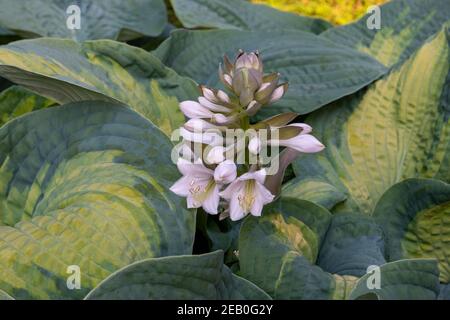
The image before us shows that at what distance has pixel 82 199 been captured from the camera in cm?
102

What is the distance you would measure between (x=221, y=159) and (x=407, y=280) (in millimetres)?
286

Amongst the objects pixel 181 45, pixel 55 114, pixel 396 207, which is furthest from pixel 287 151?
pixel 181 45

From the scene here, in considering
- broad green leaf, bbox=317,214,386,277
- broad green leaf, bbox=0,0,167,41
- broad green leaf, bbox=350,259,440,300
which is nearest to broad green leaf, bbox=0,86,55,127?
broad green leaf, bbox=0,0,167,41

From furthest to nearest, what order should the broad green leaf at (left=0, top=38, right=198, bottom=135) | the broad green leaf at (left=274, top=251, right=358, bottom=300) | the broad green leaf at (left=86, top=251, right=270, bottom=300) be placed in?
1. the broad green leaf at (left=0, top=38, right=198, bottom=135)
2. the broad green leaf at (left=274, top=251, right=358, bottom=300)
3. the broad green leaf at (left=86, top=251, right=270, bottom=300)

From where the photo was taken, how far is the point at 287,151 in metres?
1.03

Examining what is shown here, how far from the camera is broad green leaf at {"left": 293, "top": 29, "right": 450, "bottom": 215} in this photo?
129 centimetres

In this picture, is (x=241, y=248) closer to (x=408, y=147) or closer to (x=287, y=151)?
(x=287, y=151)

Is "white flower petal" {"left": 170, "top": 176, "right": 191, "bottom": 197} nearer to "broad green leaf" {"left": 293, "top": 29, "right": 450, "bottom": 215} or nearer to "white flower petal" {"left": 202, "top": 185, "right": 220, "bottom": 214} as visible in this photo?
"white flower petal" {"left": 202, "top": 185, "right": 220, "bottom": 214}

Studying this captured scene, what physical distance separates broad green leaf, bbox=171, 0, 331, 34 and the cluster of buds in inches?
21.8

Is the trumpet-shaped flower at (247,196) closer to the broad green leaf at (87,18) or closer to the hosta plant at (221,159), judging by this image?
the hosta plant at (221,159)

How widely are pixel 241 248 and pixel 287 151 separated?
0.46 ft

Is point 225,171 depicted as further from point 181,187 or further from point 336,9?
point 336,9

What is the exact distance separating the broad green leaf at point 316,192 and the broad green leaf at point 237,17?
0.42m

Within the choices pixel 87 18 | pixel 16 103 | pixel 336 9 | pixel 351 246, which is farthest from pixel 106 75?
pixel 336 9
